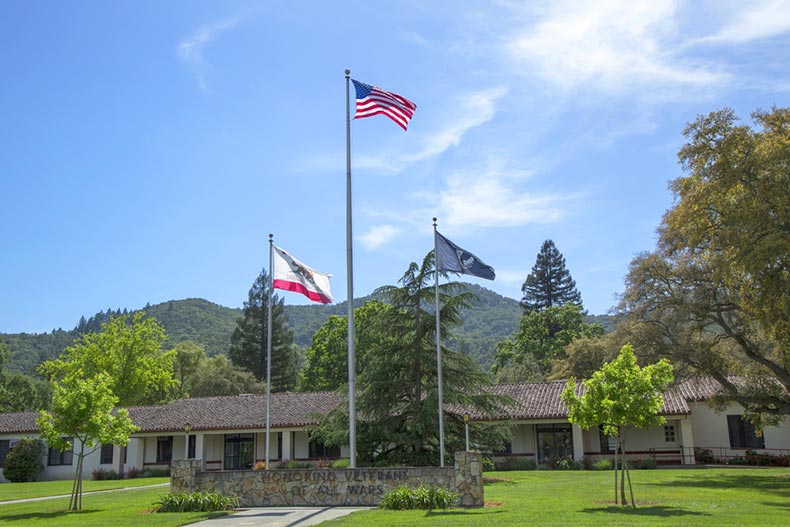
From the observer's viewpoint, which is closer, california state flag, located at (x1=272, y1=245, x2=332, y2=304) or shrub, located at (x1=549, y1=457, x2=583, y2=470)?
california state flag, located at (x1=272, y1=245, x2=332, y2=304)

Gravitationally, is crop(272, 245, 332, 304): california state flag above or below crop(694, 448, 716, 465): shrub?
above

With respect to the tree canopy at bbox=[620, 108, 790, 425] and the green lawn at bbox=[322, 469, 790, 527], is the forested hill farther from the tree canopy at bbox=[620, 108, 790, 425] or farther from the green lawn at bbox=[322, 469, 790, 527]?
the green lawn at bbox=[322, 469, 790, 527]

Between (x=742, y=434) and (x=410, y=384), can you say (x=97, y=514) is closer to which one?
(x=410, y=384)

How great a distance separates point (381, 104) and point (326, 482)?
31.5ft

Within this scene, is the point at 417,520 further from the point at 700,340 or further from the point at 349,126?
the point at 700,340

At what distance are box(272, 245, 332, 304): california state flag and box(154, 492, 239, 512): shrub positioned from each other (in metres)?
5.74

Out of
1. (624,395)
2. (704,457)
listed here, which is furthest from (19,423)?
(624,395)

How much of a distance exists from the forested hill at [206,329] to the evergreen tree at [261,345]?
43.5 meters

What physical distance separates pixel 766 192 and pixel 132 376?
44.3 metres

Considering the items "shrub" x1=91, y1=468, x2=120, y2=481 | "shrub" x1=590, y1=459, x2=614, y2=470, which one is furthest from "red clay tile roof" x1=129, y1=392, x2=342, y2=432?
"shrub" x1=590, y1=459, x2=614, y2=470

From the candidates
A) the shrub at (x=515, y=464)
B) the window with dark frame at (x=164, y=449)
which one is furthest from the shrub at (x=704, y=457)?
the window with dark frame at (x=164, y=449)

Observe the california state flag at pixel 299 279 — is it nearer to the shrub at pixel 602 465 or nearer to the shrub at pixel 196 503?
the shrub at pixel 196 503

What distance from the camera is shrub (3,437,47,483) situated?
37.5 meters

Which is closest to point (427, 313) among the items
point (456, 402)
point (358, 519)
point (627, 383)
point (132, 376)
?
point (456, 402)
